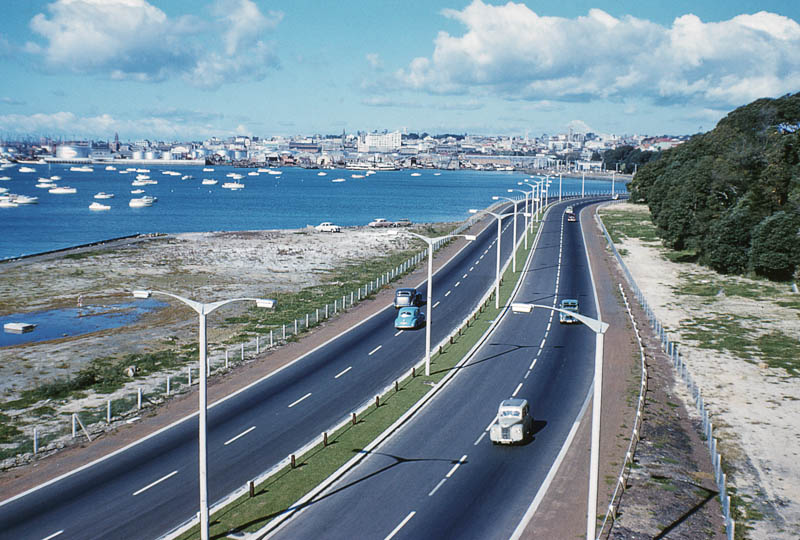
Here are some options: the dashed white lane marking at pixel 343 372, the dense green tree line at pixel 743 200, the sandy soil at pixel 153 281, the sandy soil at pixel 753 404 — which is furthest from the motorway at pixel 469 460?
the dense green tree line at pixel 743 200

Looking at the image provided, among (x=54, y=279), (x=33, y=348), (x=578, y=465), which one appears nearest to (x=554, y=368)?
(x=578, y=465)

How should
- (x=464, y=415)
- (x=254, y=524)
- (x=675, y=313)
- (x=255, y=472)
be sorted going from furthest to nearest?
(x=675, y=313), (x=464, y=415), (x=255, y=472), (x=254, y=524)

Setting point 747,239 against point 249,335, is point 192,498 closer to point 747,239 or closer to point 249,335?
point 249,335

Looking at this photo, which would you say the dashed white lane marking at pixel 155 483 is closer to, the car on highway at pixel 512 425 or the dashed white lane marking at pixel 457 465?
the dashed white lane marking at pixel 457 465

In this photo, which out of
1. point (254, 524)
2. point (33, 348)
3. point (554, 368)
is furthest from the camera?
point (33, 348)

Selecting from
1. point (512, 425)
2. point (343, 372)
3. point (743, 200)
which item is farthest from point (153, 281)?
point (743, 200)

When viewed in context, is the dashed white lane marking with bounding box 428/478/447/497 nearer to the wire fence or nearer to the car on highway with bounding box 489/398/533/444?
the car on highway with bounding box 489/398/533/444
